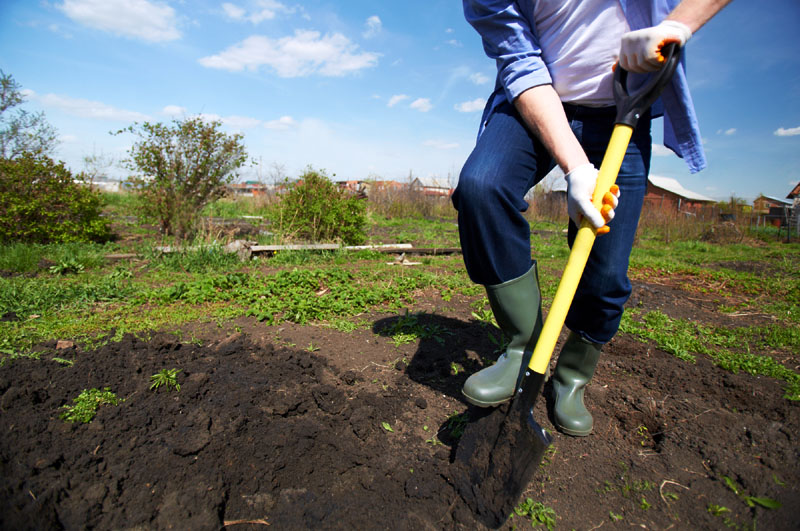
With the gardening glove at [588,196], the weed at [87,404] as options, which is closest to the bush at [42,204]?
the weed at [87,404]

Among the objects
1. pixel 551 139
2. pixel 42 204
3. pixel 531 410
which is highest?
pixel 551 139

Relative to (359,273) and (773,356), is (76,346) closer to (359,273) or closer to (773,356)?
(359,273)

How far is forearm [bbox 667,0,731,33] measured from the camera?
1.33m

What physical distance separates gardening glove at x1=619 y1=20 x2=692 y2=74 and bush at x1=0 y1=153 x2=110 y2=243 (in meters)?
7.70

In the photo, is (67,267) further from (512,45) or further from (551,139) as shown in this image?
(551,139)

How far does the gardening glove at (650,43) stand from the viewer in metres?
1.29

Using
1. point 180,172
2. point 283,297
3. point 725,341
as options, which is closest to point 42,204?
point 180,172

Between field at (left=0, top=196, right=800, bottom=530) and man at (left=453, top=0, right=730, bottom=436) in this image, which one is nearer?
field at (left=0, top=196, right=800, bottom=530)

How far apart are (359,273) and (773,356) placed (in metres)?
3.64

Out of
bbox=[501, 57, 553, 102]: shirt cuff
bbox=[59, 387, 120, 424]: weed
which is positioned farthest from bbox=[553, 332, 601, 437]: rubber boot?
bbox=[59, 387, 120, 424]: weed

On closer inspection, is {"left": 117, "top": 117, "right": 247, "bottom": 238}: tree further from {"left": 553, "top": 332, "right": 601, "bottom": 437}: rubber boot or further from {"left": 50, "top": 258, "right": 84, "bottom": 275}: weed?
{"left": 553, "top": 332, "right": 601, "bottom": 437}: rubber boot

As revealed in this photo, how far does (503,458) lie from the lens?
4.33ft

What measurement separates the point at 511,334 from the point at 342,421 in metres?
0.79

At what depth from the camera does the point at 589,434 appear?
5.72 feet
